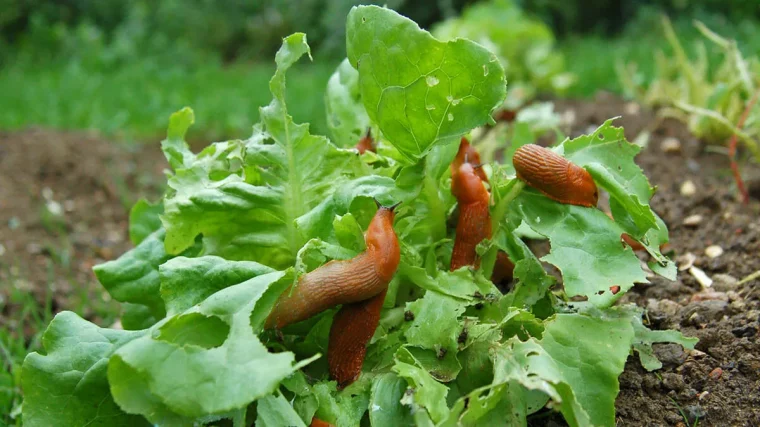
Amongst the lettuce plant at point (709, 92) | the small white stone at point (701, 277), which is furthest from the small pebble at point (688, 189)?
the small white stone at point (701, 277)

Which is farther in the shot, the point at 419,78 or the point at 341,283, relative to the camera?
the point at 419,78

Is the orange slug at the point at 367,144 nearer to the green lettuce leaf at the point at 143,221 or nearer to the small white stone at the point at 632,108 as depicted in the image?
the green lettuce leaf at the point at 143,221

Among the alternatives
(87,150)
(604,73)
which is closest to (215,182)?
(87,150)

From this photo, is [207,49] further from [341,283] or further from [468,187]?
[341,283]

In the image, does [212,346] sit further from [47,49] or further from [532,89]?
[47,49]

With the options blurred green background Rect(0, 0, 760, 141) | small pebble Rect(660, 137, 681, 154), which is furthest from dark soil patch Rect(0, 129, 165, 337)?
small pebble Rect(660, 137, 681, 154)

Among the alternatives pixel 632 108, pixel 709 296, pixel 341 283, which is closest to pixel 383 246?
pixel 341 283
